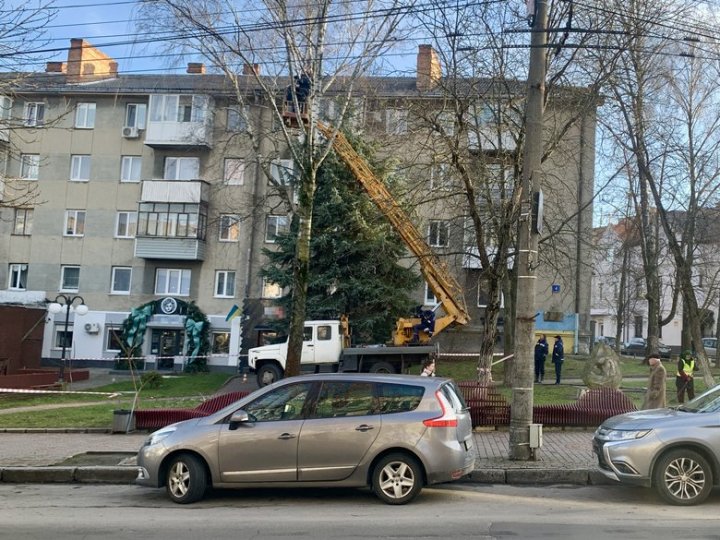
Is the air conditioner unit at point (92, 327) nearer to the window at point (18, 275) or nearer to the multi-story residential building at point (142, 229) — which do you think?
the multi-story residential building at point (142, 229)

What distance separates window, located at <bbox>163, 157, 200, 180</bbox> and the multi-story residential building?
5cm

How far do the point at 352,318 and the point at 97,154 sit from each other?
1979 centimetres

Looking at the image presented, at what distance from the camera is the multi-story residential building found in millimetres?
36250

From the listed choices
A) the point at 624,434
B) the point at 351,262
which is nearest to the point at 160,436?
the point at 624,434

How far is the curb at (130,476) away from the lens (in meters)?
9.48

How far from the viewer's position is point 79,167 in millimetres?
38750

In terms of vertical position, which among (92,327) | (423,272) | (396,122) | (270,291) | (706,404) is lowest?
(706,404)

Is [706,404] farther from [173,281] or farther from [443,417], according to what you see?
[173,281]

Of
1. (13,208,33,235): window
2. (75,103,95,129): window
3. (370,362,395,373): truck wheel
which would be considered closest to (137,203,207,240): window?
(75,103,95,129): window

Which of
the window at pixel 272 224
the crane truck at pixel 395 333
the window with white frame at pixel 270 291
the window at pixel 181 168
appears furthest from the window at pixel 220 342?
the crane truck at pixel 395 333

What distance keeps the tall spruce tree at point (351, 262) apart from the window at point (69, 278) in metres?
16.4

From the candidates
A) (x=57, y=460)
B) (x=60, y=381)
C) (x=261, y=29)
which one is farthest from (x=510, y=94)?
(x=60, y=381)

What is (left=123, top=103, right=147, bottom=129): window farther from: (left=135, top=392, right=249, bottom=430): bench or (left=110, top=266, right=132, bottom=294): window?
(left=135, top=392, right=249, bottom=430): bench

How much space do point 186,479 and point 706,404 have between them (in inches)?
255
